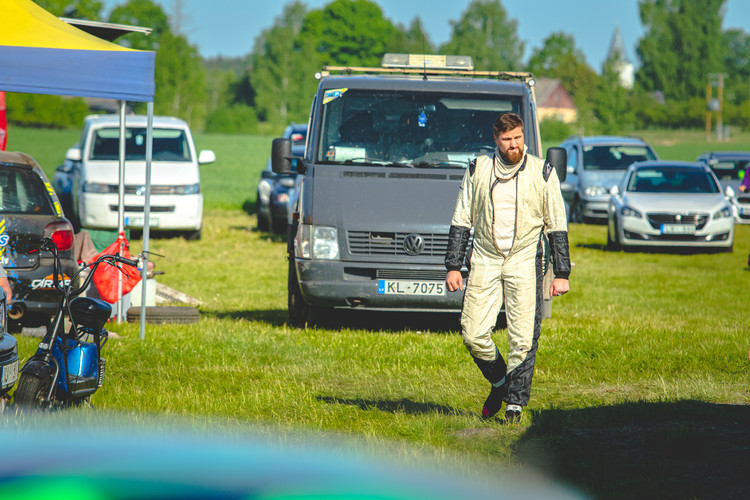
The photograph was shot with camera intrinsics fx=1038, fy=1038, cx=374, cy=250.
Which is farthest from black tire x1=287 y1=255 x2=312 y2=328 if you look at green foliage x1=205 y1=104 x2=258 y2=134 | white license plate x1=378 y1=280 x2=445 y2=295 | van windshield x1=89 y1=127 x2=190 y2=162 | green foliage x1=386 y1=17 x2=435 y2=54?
green foliage x1=386 y1=17 x2=435 y2=54

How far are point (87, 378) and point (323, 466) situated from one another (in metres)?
4.34

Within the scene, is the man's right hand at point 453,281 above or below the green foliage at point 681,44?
below

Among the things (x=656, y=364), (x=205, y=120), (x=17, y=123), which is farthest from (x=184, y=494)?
(x=205, y=120)

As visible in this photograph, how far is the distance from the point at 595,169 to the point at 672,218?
5784 mm

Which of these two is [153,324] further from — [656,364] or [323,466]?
[323,466]

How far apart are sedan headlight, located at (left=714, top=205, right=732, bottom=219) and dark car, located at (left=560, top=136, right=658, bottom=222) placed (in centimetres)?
461

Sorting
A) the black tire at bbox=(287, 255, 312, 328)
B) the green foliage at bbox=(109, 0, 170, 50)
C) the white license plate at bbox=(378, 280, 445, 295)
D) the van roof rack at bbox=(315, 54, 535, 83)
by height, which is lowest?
the black tire at bbox=(287, 255, 312, 328)

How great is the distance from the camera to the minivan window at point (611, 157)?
24844 mm

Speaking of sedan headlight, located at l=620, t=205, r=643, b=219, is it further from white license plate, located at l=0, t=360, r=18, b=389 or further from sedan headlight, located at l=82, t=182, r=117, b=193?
white license plate, located at l=0, t=360, r=18, b=389

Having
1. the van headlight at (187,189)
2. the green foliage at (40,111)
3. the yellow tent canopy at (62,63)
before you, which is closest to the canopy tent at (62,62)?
the yellow tent canopy at (62,63)

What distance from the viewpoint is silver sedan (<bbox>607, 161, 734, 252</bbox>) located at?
18.9 meters

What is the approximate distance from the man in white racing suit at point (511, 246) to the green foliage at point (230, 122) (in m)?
93.3

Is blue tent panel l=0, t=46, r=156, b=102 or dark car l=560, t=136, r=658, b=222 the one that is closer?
blue tent panel l=0, t=46, r=156, b=102

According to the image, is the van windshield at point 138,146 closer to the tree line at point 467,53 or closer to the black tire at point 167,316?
the black tire at point 167,316
